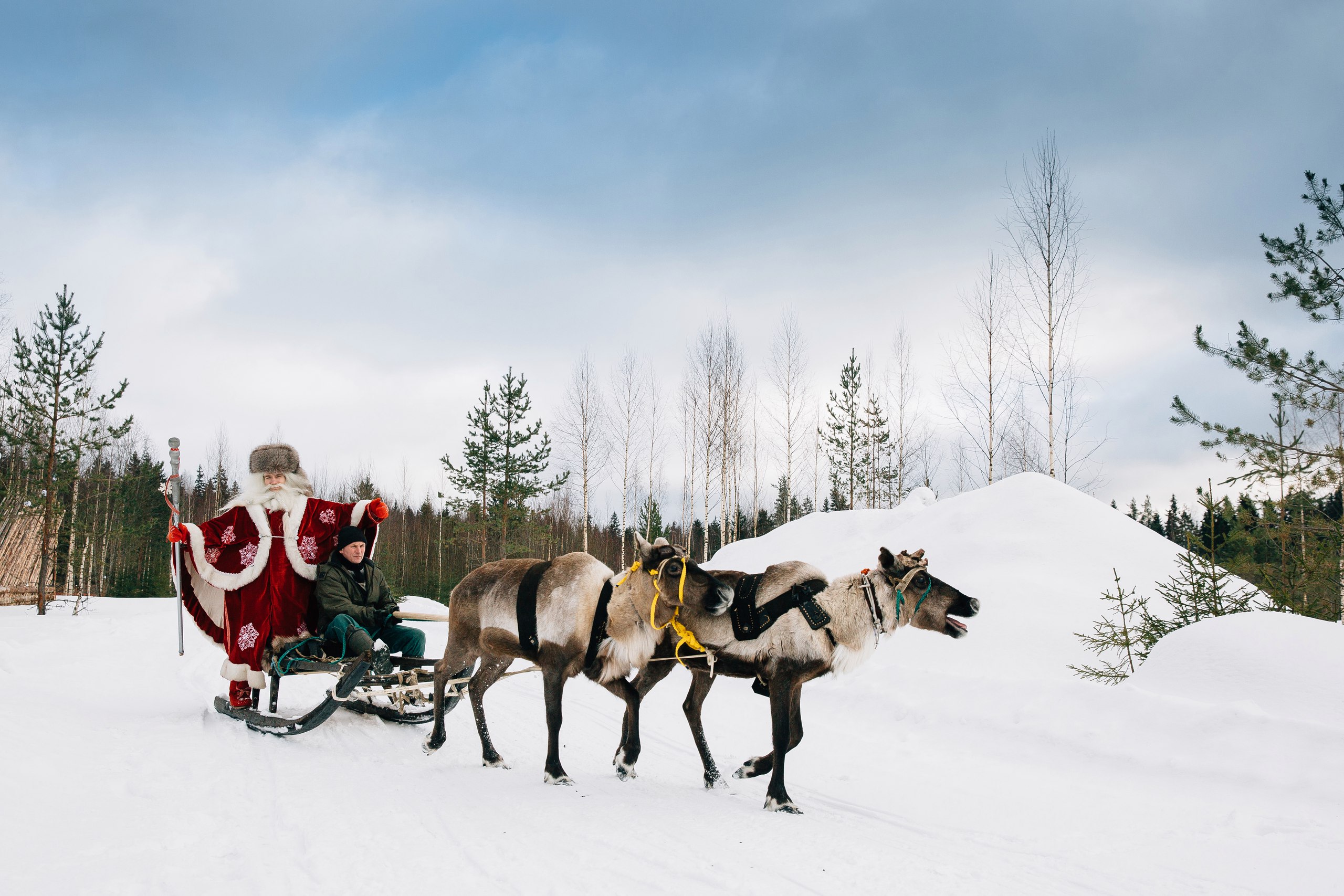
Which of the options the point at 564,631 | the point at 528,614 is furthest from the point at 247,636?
the point at 564,631

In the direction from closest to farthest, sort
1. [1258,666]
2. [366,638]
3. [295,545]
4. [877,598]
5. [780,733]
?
[780,733] < [877,598] < [366,638] < [1258,666] < [295,545]

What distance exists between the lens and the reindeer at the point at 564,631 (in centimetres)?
532

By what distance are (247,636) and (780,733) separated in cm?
490

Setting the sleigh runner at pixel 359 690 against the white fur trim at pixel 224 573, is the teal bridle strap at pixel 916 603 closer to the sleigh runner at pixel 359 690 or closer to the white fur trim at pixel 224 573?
the sleigh runner at pixel 359 690

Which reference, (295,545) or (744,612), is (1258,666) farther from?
(295,545)

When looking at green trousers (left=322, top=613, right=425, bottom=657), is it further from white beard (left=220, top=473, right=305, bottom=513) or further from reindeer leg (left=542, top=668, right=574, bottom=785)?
reindeer leg (left=542, top=668, right=574, bottom=785)

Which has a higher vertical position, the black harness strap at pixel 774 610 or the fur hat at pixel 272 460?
the fur hat at pixel 272 460

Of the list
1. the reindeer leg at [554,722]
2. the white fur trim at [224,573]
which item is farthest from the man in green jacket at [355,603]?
the reindeer leg at [554,722]

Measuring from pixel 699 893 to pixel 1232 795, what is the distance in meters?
4.28

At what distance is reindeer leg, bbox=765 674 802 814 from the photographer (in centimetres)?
483

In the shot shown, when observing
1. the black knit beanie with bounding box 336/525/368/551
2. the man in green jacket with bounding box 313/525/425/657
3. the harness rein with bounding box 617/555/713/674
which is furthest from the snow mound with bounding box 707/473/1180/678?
the black knit beanie with bounding box 336/525/368/551

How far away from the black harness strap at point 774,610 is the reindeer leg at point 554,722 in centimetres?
132

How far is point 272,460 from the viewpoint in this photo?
7590mm

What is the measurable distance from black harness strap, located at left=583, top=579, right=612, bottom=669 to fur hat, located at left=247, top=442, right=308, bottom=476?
13.0 ft
